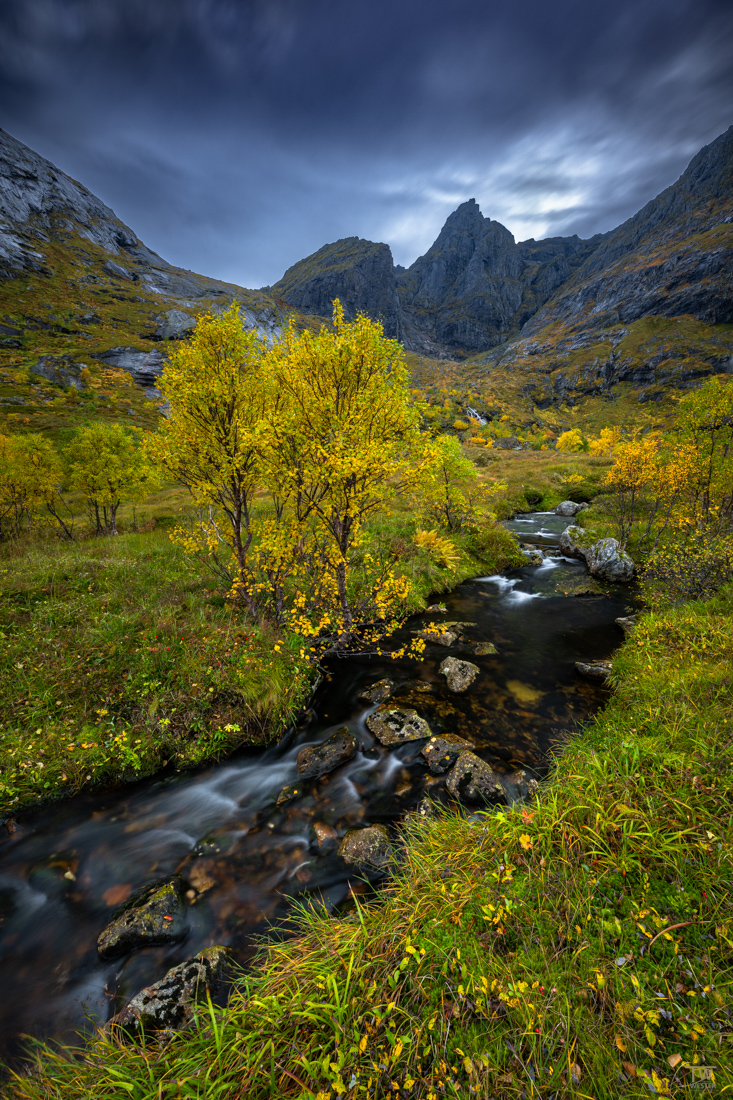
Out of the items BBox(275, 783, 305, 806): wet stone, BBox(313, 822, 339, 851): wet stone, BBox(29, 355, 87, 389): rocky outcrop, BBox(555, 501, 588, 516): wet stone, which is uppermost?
BBox(29, 355, 87, 389): rocky outcrop

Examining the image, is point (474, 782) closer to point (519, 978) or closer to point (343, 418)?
point (519, 978)

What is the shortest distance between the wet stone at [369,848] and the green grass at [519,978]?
1.13m

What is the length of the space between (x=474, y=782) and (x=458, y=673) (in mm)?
3850

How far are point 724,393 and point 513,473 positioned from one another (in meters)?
26.2

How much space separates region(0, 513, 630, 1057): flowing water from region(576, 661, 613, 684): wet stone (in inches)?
13.6

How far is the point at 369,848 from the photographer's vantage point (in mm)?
6332

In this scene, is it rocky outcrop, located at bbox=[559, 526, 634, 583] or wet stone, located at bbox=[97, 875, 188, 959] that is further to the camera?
rocky outcrop, located at bbox=[559, 526, 634, 583]

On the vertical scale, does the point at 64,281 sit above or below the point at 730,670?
above

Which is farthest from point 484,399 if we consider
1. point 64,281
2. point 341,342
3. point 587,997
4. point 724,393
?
point 64,281

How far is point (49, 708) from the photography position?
799 centimetres

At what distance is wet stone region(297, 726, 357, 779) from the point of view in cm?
811

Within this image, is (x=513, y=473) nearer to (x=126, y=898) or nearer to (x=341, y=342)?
(x=341, y=342)

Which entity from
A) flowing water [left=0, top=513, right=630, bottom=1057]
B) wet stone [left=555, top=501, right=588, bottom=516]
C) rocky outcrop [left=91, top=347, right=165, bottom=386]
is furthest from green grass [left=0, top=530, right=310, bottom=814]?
rocky outcrop [left=91, top=347, right=165, bottom=386]

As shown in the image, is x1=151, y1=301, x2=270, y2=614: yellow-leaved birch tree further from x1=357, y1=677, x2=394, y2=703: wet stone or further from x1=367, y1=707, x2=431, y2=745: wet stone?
x1=367, y1=707, x2=431, y2=745: wet stone
